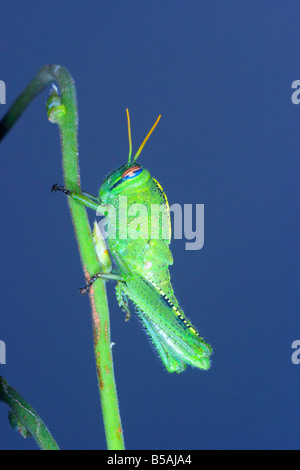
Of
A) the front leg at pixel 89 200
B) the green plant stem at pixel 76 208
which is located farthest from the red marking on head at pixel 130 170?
the green plant stem at pixel 76 208

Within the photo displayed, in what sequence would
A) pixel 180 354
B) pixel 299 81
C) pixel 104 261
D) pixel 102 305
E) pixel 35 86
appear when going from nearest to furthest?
pixel 35 86, pixel 102 305, pixel 104 261, pixel 180 354, pixel 299 81

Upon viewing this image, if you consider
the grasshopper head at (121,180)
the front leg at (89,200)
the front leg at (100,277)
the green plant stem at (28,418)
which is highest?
the grasshopper head at (121,180)

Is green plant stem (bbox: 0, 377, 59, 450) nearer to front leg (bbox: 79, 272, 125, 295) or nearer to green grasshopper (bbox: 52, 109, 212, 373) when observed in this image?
front leg (bbox: 79, 272, 125, 295)

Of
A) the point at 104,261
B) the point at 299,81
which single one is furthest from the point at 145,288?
the point at 299,81

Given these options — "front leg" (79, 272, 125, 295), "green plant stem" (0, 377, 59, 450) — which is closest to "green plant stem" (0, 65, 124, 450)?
"front leg" (79, 272, 125, 295)

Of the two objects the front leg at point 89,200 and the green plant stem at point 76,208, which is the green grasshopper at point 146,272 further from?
the green plant stem at point 76,208
